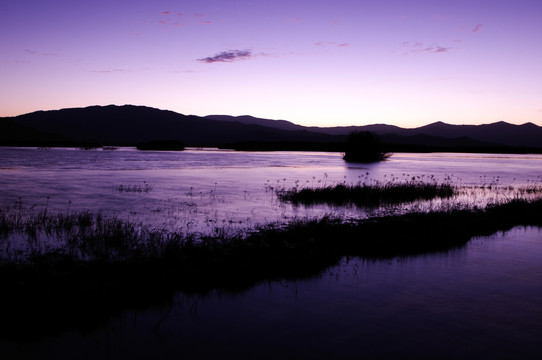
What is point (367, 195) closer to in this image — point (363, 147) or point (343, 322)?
point (343, 322)

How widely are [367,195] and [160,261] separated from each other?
19.8m

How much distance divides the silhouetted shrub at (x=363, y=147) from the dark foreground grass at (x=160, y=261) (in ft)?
214

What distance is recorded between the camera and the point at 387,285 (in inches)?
418

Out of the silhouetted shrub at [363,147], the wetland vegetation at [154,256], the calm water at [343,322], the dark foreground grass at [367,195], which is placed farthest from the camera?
the silhouetted shrub at [363,147]

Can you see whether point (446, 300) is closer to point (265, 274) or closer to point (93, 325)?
point (265, 274)

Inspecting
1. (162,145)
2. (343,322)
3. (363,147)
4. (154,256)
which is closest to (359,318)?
(343,322)

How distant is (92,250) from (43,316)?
15.0 ft

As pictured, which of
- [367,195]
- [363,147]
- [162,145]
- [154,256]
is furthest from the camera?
[162,145]

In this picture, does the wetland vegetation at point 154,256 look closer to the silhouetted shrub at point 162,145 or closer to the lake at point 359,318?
the lake at point 359,318

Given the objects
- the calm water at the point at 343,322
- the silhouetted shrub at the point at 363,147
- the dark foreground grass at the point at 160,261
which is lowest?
the calm water at the point at 343,322

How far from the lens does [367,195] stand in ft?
90.4

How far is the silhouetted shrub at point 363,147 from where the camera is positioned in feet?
268

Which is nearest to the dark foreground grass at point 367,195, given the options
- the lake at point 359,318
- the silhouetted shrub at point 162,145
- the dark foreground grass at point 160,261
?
the dark foreground grass at point 160,261

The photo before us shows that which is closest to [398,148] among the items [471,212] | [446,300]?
[471,212]
